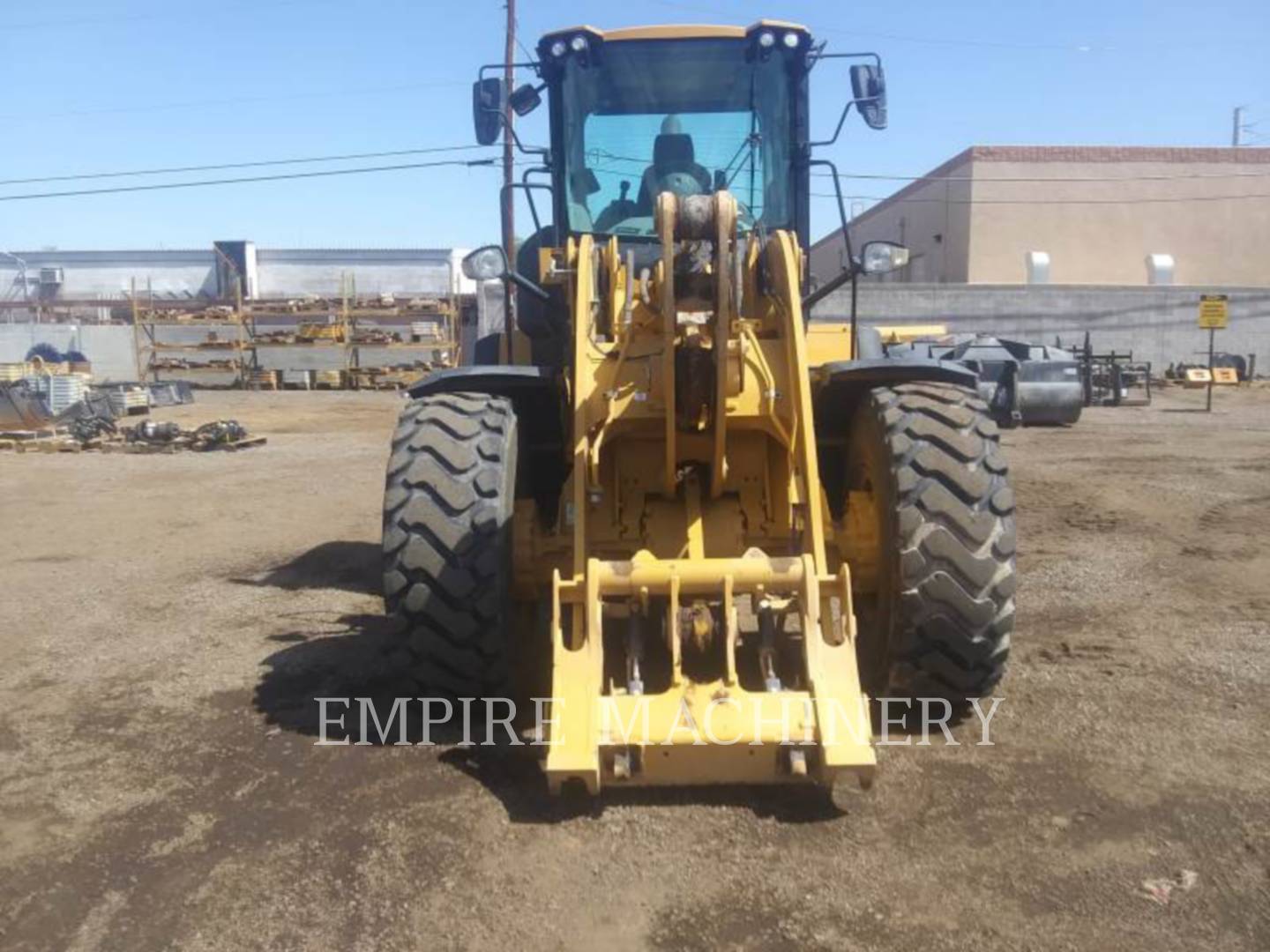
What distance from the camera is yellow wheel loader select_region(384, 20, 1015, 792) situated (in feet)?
12.4

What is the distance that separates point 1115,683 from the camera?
511cm

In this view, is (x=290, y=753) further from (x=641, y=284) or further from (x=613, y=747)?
(x=641, y=284)

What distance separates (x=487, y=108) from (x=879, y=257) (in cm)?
236

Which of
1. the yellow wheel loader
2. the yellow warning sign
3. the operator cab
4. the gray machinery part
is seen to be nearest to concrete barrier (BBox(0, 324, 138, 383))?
the gray machinery part

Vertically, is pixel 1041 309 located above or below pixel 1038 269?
below

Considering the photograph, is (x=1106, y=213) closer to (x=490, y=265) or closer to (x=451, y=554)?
(x=490, y=265)

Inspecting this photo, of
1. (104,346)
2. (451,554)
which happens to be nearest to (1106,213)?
(104,346)

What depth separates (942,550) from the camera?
4148mm

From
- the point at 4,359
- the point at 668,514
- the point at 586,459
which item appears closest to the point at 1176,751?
the point at 668,514

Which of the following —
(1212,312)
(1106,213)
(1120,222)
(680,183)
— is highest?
(1106,213)

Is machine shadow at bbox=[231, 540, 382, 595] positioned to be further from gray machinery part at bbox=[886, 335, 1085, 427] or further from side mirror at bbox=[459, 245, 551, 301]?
gray machinery part at bbox=[886, 335, 1085, 427]

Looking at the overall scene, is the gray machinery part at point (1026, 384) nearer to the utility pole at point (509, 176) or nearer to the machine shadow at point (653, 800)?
the utility pole at point (509, 176)

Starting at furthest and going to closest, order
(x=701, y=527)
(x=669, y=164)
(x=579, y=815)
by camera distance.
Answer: (x=669, y=164) < (x=701, y=527) < (x=579, y=815)

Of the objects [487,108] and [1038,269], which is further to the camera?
[1038,269]
